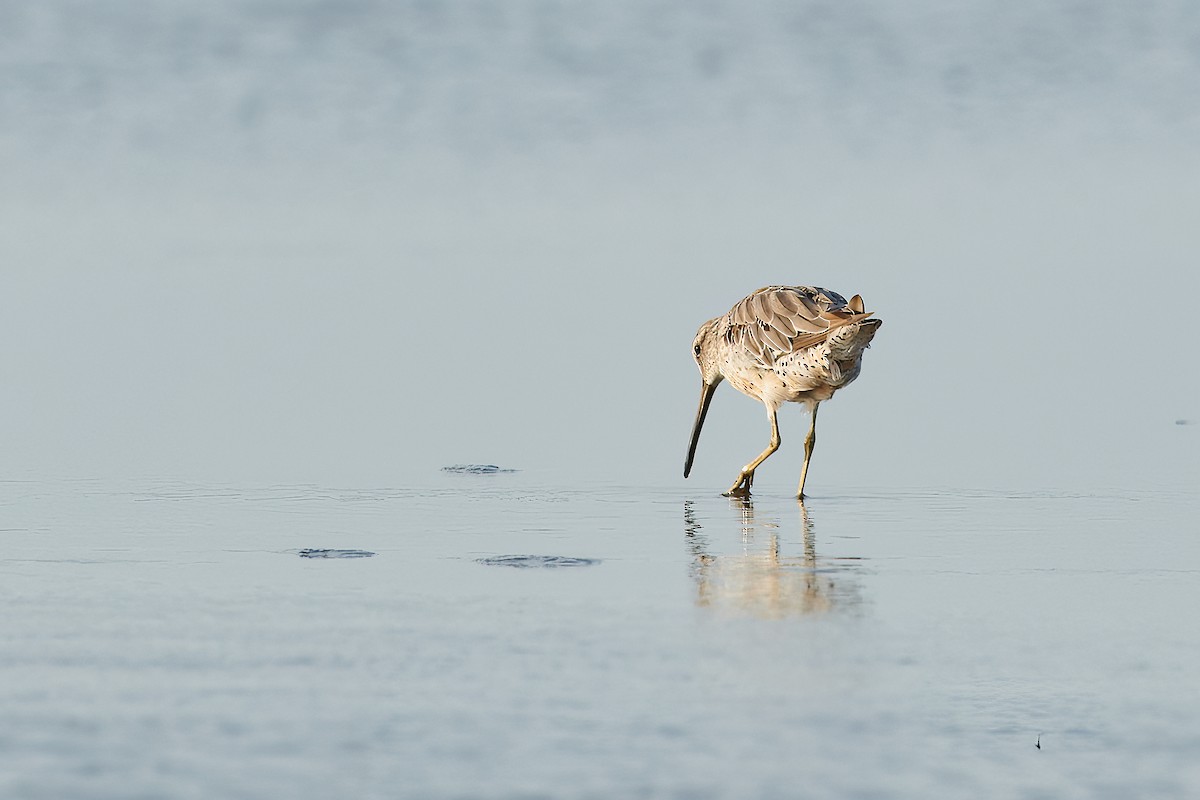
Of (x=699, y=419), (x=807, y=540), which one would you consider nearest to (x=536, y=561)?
(x=807, y=540)

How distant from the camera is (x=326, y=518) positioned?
10.5 metres

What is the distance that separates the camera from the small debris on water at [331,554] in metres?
8.82

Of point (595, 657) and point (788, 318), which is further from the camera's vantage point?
point (788, 318)

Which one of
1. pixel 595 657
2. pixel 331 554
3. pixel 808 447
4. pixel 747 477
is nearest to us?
pixel 595 657

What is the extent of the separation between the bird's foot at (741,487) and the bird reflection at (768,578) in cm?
211

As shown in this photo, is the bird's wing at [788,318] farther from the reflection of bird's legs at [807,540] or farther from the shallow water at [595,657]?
the shallow water at [595,657]

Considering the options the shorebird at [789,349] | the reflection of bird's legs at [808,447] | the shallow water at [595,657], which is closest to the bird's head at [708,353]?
the shorebird at [789,349]

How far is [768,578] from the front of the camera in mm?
8336

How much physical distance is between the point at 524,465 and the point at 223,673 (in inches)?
307

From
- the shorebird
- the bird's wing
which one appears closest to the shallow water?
the shorebird

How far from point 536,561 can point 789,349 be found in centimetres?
506

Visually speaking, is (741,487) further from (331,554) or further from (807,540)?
(331,554)

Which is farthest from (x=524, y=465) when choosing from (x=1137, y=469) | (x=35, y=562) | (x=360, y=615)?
(x=360, y=615)

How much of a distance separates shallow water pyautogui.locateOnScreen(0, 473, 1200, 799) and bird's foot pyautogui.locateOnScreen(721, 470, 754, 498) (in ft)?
5.98
